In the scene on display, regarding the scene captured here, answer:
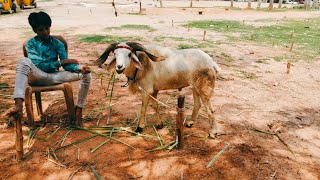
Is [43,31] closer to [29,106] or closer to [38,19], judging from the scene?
[38,19]

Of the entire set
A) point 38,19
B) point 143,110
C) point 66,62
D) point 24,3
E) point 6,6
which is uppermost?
point 24,3

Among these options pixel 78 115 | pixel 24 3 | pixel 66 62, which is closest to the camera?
pixel 66 62

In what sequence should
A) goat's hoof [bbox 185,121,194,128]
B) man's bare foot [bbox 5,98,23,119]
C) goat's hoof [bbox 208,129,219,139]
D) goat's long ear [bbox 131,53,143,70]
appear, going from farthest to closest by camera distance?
goat's hoof [bbox 185,121,194,128] < goat's hoof [bbox 208,129,219,139] < goat's long ear [bbox 131,53,143,70] < man's bare foot [bbox 5,98,23,119]

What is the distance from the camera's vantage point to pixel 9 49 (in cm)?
1127

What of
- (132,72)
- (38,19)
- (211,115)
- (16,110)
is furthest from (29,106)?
(211,115)

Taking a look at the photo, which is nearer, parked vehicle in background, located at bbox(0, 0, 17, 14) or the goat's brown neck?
the goat's brown neck

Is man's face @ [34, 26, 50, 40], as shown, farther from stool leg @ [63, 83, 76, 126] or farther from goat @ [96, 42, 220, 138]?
goat @ [96, 42, 220, 138]

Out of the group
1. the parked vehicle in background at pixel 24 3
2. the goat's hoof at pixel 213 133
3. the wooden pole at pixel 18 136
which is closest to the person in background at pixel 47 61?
the wooden pole at pixel 18 136

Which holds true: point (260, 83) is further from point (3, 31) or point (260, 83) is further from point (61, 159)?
point (3, 31)

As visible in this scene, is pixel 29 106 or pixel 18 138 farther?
pixel 29 106

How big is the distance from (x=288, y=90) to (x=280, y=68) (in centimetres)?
221

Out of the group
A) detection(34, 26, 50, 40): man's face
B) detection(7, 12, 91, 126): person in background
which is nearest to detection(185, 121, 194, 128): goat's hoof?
detection(7, 12, 91, 126): person in background

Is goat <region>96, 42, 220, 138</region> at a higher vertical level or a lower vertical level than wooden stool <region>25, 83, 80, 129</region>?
higher

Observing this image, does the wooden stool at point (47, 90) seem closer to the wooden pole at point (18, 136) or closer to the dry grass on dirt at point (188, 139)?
the dry grass on dirt at point (188, 139)
